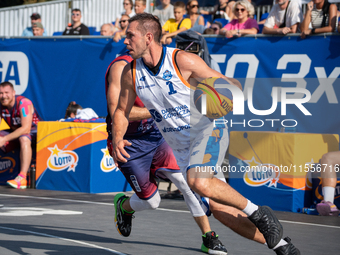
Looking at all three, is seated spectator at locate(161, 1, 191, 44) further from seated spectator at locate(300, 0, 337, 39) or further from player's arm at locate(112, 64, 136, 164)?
player's arm at locate(112, 64, 136, 164)

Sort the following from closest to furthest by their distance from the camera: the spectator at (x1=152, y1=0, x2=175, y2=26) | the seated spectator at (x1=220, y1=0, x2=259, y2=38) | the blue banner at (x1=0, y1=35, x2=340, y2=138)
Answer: the blue banner at (x1=0, y1=35, x2=340, y2=138)
the seated spectator at (x1=220, y1=0, x2=259, y2=38)
the spectator at (x1=152, y1=0, x2=175, y2=26)

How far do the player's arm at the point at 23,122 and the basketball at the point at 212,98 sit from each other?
6.09 meters

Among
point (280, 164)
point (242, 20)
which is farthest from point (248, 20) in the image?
point (280, 164)

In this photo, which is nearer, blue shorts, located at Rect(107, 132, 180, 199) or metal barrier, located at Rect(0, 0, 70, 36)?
blue shorts, located at Rect(107, 132, 180, 199)

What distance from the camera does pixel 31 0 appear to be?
73.1 feet

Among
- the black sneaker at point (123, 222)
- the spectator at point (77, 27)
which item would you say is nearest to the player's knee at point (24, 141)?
the spectator at point (77, 27)

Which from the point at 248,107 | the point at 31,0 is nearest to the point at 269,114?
the point at 248,107

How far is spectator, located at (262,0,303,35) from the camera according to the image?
9.20 m

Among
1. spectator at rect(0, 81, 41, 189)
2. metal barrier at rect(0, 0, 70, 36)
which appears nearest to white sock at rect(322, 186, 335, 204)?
spectator at rect(0, 81, 41, 189)

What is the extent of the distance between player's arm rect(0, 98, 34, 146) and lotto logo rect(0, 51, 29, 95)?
2284 millimetres

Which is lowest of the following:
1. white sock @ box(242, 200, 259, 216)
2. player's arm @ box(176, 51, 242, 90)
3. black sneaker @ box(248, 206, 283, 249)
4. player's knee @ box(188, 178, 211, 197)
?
black sneaker @ box(248, 206, 283, 249)

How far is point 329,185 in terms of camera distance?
730 centimetres

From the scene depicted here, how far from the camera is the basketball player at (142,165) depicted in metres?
5.32

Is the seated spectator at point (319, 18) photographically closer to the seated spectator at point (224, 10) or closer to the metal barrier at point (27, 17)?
the seated spectator at point (224, 10)
